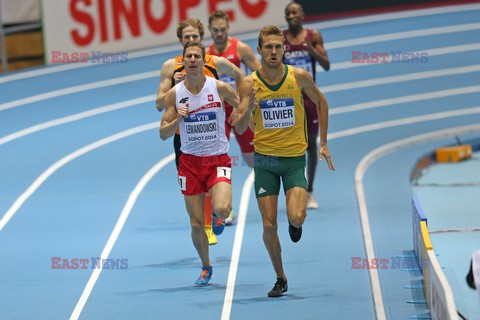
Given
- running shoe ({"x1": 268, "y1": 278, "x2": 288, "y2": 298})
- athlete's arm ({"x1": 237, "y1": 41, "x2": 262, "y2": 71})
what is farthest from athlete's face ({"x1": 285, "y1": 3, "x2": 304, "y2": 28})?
running shoe ({"x1": 268, "y1": 278, "x2": 288, "y2": 298})

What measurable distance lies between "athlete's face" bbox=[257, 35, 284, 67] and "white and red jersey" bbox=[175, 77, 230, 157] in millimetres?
551

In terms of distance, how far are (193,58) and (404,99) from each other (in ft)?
30.8

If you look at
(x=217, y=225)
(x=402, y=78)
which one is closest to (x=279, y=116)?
(x=217, y=225)

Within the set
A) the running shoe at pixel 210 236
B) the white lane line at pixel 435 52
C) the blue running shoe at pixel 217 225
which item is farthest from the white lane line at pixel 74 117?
the blue running shoe at pixel 217 225

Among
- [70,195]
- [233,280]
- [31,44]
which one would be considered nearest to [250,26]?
[31,44]

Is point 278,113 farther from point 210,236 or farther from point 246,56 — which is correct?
point 246,56

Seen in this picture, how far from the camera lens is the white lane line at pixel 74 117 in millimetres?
16264

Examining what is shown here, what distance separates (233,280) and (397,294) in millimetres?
1472

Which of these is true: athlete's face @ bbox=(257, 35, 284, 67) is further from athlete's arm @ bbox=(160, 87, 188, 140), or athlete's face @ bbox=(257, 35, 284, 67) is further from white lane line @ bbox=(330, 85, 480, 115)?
white lane line @ bbox=(330, 85, 480, 115)

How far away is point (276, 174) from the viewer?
31.3 ft

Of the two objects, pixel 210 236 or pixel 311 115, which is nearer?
pixel 210 236

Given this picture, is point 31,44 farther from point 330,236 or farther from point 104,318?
point 104,318

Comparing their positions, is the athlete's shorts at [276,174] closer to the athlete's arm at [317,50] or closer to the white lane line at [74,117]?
the athlete's arm at [317,50]

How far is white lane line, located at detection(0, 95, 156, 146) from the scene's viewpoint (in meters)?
16.3
